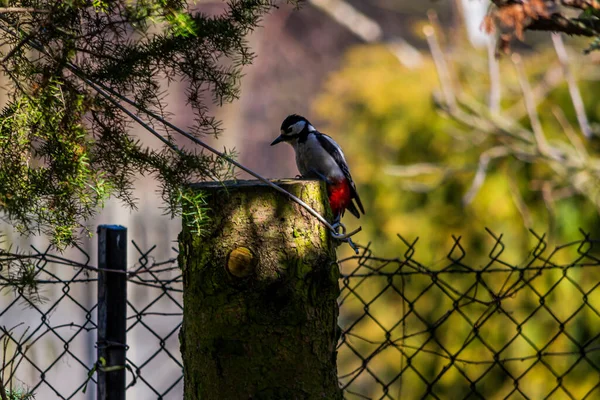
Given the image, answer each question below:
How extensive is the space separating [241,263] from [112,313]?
529 mm

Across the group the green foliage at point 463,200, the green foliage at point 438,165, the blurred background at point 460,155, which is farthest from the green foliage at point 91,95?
the green foliage at point 438,165

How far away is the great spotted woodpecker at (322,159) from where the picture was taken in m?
3.03

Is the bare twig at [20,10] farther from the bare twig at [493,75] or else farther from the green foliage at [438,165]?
the green foliage at [438,165]

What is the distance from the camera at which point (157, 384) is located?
780 centimetres

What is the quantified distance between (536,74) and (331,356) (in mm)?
4753

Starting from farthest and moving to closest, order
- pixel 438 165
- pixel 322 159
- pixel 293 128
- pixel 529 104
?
pixel 438 165, pixel 529 104, pixel 293 128, pixel 322 159

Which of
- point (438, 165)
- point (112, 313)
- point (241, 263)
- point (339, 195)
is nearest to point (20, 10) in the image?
point (241, 263)

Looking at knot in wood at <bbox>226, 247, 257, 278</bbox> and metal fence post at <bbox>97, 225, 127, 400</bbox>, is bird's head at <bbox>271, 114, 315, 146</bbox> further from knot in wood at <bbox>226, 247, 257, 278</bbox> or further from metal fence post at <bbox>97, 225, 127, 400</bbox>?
knot in wood at <bbox>226, 247, 257, 278</bbox>

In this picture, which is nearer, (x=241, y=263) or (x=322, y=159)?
(x=241, y=263)

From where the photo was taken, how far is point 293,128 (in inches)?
138

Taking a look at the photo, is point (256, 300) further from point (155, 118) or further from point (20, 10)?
point (20, 10)

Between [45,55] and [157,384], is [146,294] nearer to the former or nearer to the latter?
[157,384]

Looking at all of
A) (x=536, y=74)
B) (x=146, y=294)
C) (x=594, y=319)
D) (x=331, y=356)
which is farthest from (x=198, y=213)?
(x=146, y=294)

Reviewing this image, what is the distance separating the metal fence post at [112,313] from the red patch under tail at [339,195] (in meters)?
0.98
